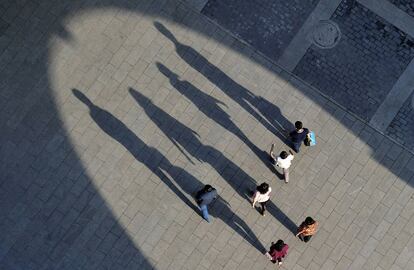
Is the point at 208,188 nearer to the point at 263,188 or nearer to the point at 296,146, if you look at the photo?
the point at 263,188

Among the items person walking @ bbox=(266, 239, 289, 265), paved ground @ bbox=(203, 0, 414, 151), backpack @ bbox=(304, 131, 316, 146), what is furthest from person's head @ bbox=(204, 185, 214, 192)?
paved ground @ bbox=(203, 0, 414, 151)

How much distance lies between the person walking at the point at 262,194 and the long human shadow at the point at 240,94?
6.84ft

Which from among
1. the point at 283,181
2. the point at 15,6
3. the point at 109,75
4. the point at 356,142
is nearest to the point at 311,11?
the point at 356,142

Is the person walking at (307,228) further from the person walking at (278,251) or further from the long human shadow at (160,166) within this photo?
the long human shadow at (160,166)

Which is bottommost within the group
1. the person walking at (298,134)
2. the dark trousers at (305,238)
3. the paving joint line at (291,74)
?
the dark trousers at (305,238)

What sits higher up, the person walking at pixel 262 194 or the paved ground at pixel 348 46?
→ the paved ground at pixel 348 46

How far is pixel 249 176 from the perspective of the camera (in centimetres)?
1667

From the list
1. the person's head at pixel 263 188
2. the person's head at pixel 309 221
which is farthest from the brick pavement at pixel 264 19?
the person's head at pixel 309 221

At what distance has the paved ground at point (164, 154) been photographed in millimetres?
16281

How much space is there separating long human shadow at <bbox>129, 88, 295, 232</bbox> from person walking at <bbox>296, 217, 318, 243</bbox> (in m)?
0.60

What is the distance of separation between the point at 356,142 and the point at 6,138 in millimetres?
10487

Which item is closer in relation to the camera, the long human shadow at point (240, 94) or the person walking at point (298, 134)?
the person walking at point (298, 134)

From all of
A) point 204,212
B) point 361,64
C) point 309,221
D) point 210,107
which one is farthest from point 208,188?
point 361,64

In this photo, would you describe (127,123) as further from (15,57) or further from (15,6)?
(15,6)
